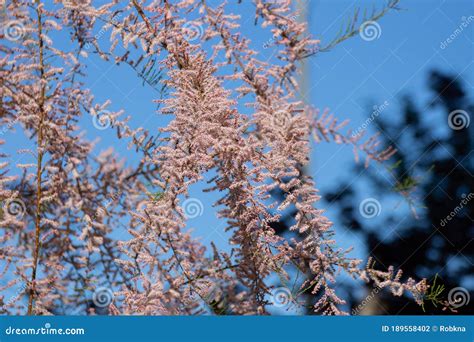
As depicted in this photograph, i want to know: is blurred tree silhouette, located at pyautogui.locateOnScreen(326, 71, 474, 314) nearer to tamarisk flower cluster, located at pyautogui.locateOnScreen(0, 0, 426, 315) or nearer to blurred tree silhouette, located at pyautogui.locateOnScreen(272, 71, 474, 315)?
blurred tree silhouette, located at pyautogui.locateOnScreen(272, 71, 474, 315)

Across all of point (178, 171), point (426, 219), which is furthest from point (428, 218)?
point (178, 171)

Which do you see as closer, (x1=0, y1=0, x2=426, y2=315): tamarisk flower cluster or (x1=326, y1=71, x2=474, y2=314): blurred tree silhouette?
(x1=0, y1=0, x2=426, y2=315): tamarisk flower cluster

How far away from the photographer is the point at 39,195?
220 cm

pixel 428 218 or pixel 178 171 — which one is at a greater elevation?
pixel 428 218

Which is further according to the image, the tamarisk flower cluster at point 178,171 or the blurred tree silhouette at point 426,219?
the blurred tree silhouette at point 426,219

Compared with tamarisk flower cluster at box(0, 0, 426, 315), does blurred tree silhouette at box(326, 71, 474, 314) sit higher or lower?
higher

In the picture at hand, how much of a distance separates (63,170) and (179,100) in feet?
2.03

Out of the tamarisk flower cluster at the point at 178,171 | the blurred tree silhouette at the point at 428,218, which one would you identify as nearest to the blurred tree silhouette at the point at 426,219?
the blurred tree silhouette at the point at 428,218

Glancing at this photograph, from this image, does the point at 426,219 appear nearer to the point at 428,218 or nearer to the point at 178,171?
the point at 428,218

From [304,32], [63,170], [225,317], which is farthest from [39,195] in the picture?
[304,32]

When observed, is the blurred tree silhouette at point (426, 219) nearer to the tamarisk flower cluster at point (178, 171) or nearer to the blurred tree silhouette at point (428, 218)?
the blurred tree silhouette at point (428, 218)

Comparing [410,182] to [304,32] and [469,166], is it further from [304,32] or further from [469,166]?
[469,166]

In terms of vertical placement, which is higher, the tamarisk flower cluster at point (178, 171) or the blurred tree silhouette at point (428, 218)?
the blurred tree silhouette at point (428, 218)

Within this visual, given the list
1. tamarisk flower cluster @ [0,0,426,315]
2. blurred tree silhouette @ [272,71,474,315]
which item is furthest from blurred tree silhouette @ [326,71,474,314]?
tamarisk flower cluster @ [0,0,426,315]
